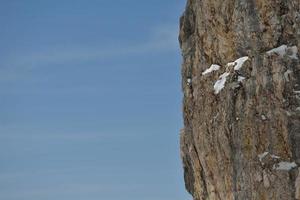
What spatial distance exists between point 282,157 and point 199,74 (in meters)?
11.4

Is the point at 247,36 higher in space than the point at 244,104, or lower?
higher

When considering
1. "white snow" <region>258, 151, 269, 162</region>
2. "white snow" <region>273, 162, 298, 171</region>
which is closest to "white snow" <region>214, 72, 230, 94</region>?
"white snow" <region>258, 151, 269, 162</region>

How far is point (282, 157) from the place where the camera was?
40.3 metres

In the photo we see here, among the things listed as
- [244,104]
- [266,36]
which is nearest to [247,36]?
[266,36]

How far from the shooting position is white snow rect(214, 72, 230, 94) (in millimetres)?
45281

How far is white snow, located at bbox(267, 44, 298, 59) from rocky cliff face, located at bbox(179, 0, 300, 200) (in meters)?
0.04

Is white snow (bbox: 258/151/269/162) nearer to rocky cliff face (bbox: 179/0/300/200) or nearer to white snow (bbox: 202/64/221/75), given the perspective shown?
Result: rocky cliff face (bbox: 179/0/300/200)

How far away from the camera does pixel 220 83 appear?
4562 centimetres

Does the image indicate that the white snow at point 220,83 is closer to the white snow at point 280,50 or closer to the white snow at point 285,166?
the white snow at point 280,50

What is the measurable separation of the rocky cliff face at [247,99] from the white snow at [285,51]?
0.04 meters

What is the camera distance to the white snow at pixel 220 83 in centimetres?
4528

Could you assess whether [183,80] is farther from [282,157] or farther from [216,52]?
[282,157]

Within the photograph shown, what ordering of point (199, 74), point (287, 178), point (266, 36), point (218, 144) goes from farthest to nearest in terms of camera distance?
point (199, 74)
point (218, 144)
point (266, 36)
point (287, 178)

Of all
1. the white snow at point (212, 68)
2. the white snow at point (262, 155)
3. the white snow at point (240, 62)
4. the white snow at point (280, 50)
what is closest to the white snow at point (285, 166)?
the white snow at point (262, 155)
